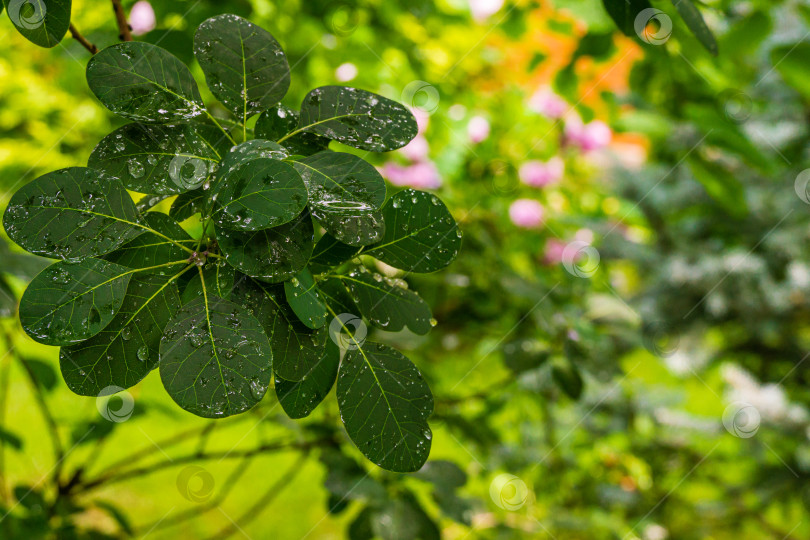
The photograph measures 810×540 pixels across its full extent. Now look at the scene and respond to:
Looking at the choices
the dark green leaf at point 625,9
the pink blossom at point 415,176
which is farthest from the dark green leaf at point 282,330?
the pink blossom at point 415,176

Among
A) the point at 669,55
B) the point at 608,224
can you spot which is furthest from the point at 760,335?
the point at 669,55

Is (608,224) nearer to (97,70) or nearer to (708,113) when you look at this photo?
(708,113)

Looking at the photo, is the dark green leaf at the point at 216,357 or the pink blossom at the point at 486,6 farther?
the pink blossom at the point at 486,6

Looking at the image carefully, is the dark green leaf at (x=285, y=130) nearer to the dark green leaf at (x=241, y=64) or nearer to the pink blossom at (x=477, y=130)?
the dark green leaf at (x=241, y=64)

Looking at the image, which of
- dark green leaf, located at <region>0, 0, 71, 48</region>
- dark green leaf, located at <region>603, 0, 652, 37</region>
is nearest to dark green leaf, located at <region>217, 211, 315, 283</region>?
dark green leaf, located at <region>0, 0, 71, 48</region>

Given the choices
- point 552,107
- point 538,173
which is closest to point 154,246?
point 538,173

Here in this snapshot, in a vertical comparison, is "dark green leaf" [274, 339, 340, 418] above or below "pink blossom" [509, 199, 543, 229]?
above

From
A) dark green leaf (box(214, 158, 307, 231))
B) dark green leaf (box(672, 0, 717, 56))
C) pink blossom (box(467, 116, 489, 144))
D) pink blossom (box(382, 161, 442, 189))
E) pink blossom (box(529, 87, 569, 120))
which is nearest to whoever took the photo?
dark green leaf (box(214, 158, 307, 231))

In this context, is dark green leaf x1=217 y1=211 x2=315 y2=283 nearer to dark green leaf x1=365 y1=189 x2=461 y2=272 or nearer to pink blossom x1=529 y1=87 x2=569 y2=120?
dark green leaf x1=365 y1=189 x2=461 y2=272
